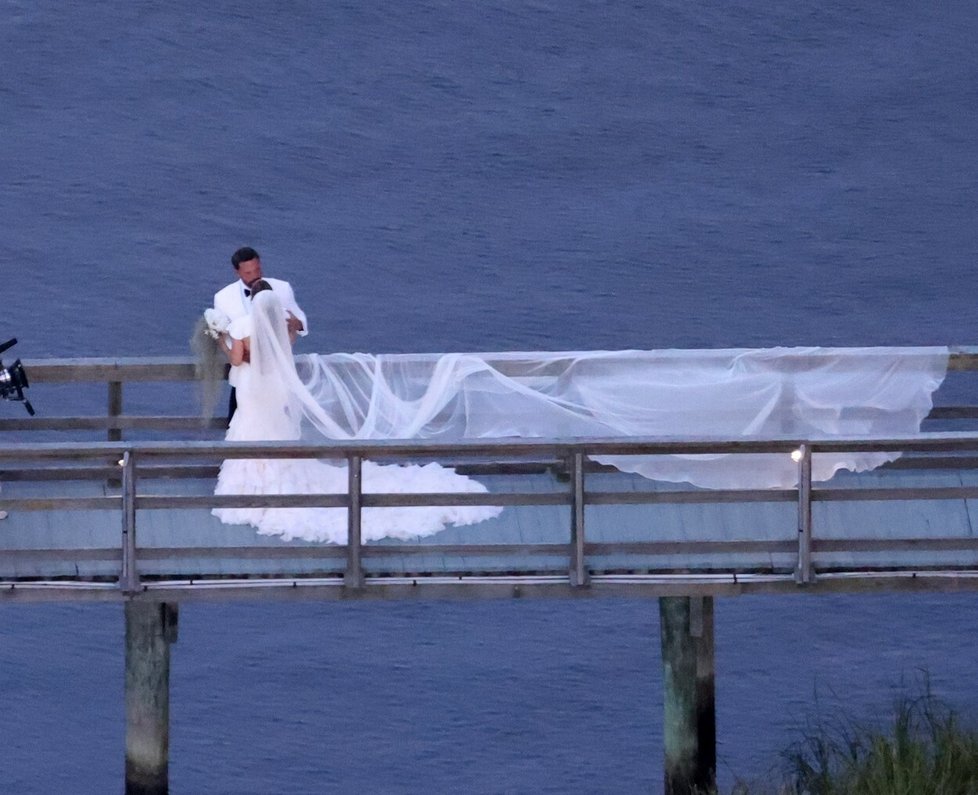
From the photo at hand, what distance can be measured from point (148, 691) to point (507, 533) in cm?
228

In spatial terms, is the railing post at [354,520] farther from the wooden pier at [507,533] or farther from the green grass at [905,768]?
the green grass at [905,768]

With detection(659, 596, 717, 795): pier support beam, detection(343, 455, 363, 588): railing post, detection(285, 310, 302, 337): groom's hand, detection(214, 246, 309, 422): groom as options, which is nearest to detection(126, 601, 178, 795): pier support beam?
detection(214, 246, 309, 422): groom

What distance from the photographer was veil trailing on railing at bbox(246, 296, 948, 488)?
1009cm

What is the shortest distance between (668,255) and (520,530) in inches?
760

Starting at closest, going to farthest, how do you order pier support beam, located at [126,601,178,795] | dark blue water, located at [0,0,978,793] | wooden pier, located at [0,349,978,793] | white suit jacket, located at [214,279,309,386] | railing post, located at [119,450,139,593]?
railing post, located at [119,450,139,593], wooden pier, located at [0,349,978,793], white suit jacket, located at [214,279,309,386], pier support beam, located at [126,601,178,795], dark blue water, located at [0,0,978,793]

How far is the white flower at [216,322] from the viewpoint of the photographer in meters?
9.99

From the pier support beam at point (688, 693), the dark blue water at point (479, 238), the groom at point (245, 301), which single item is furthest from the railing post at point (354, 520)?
the dark blue water at point (479, 238)

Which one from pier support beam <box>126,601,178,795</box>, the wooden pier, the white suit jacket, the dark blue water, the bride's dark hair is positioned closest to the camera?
the wooden pier

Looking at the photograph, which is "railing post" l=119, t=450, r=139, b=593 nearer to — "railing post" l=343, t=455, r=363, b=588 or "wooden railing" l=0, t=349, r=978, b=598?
"wooden railing" l=0, t=349, r=978, b=598

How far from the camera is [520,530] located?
9.77 m

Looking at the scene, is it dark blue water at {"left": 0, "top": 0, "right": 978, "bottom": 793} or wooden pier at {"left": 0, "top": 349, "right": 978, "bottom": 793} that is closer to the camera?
wooden pier at {"left": 0, "top": 349, "right": 978, "bottom": 793}

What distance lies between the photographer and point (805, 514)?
901 centimetres

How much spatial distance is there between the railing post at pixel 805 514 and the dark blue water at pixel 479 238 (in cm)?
729

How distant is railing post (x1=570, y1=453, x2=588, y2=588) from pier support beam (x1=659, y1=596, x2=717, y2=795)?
159 centimetres
